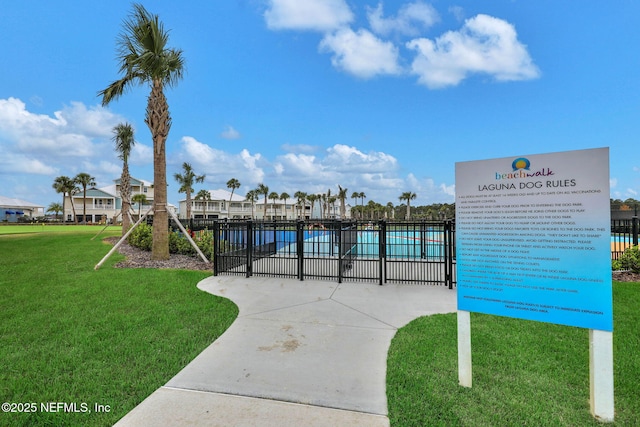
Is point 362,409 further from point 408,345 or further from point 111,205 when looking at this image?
point 111,205

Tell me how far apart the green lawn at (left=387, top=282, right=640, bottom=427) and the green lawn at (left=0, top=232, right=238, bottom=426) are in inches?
103

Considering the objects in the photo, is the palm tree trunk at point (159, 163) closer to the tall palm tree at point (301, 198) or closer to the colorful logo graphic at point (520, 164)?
the colorful logo graphic at point (520, 164)

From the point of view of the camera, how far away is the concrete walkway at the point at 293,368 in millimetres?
2773

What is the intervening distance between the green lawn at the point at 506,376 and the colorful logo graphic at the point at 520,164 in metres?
2.19

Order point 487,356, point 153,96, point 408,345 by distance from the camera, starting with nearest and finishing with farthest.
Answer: point 487,356 < point 408,345 < point 153,96

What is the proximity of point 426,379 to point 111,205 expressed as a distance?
259 feet

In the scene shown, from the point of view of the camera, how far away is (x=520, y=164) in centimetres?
298

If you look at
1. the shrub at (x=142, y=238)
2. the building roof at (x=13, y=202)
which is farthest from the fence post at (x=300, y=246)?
the building roof at (x=13, y=202)

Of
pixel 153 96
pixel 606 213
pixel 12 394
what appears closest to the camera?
pixel 606 213

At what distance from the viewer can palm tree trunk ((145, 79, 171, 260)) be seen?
451 inches

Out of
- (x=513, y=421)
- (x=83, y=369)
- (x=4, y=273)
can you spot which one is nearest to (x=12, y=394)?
(x=83, y=369)

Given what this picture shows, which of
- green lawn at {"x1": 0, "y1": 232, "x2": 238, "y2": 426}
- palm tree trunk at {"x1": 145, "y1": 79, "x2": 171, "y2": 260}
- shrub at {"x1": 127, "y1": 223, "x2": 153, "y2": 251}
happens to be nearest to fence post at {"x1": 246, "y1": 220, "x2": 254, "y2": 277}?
green lawn at {"x1": 0, "y1": 232, "x2": 238, "y2": 426}

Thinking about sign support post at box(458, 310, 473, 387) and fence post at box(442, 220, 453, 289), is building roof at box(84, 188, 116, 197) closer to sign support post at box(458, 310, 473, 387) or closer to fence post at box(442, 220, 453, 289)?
fence post at box(442, 220, 453, 289)

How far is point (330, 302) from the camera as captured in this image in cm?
634
